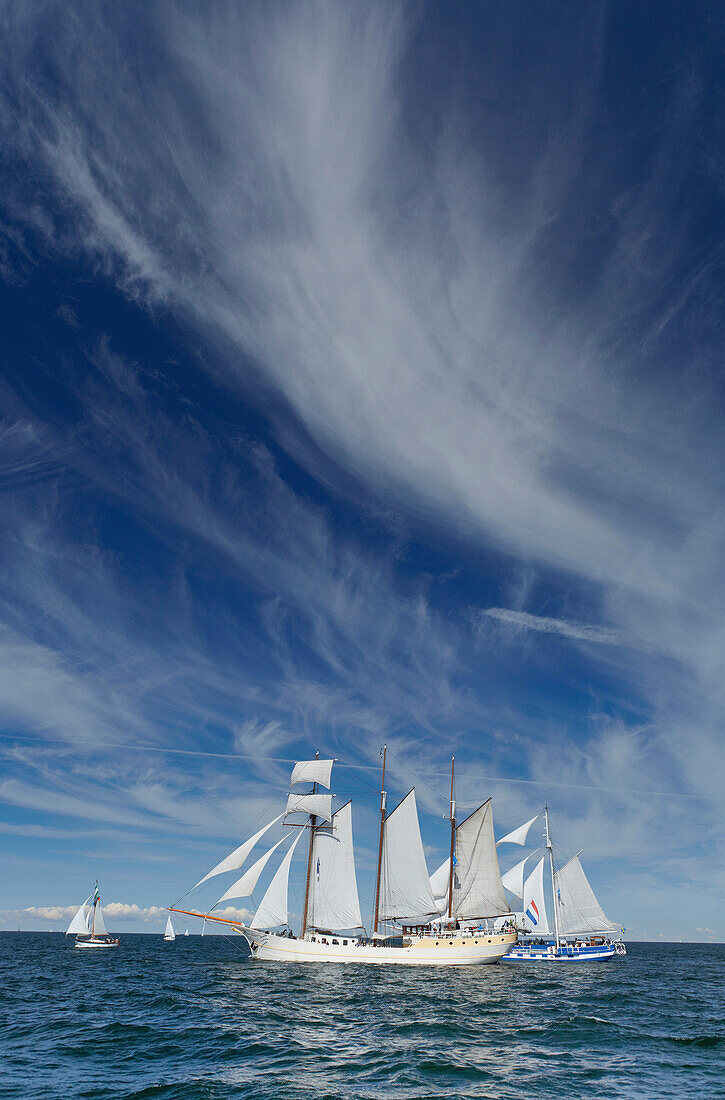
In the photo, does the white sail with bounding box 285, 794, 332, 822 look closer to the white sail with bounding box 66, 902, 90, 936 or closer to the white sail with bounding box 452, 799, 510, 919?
the white sail with bounding box 452, 799, 510, 919

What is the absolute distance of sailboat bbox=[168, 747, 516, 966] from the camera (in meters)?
84.1

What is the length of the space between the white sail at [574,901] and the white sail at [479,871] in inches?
779

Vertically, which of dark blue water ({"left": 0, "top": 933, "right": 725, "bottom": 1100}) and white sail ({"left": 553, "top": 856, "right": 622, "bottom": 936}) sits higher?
white sail ({"left": 553, "top": 856, "right": 622, "bottom": 936})

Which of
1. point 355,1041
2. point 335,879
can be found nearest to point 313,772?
point 335,879

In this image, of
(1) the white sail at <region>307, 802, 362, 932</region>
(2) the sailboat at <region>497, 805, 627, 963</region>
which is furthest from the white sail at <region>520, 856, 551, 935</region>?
(1) the white sail at <region>307, 802, 362, 932</region>

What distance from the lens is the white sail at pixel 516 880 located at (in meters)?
120

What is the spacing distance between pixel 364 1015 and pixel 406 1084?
812 inches

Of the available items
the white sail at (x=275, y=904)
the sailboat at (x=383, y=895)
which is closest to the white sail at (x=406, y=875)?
the sailboat at (x=383, y=895)

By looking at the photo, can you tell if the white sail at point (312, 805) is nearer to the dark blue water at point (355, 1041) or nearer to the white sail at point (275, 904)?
the white sail at point (275, 904)

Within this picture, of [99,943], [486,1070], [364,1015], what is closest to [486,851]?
[364,1015]

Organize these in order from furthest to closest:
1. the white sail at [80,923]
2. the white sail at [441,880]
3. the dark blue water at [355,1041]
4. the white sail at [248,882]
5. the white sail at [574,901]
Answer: the white sail at [80,923] < the white sail at [441,880] < the white sail at [574,901] < the white sail at [248,882] < the dark blue water at [355,1041]

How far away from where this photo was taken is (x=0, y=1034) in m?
37.9

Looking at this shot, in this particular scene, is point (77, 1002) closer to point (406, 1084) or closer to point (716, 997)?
point (406, 1084)

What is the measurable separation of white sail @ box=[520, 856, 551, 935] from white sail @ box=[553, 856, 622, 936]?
6819 mm
